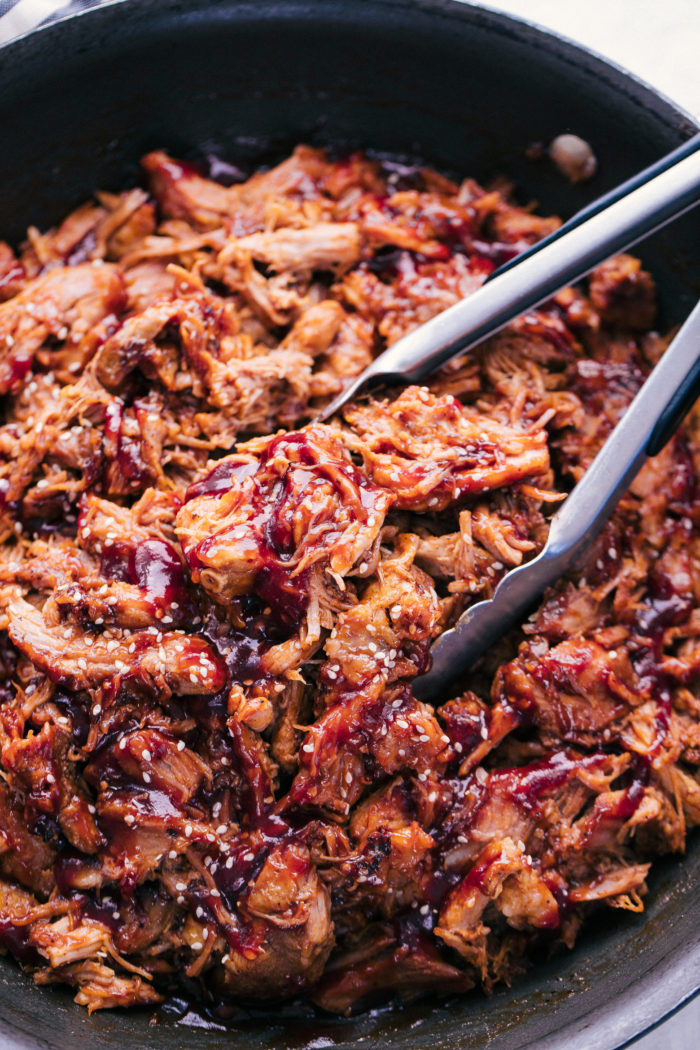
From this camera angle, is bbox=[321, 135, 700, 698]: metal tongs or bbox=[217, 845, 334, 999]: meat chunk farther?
bbox=[321, 135, 700, 698]: metal tongs

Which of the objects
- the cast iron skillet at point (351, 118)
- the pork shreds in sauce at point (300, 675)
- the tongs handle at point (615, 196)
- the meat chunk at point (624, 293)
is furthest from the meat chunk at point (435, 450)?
the cast iron skillet at point (351, 118)

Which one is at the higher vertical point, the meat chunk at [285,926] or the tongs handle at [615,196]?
the tongs handle at [615,196]

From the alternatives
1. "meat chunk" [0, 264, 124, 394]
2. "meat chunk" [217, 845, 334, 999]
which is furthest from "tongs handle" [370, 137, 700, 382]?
"meat chunk" [217, 845, 334, 999]

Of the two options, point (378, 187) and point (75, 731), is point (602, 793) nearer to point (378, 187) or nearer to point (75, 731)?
point (75, 731)

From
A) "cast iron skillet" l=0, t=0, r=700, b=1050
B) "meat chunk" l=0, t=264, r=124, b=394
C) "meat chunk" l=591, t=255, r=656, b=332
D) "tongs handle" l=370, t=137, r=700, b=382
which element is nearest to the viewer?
"cast iron skillet" l=0, t=0, r=700, b=1050

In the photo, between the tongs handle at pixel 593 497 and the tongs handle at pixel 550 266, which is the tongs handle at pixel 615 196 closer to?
the tongs handle at pixel 550 266

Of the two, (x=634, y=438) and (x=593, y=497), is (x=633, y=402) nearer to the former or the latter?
(x=634, y=438)

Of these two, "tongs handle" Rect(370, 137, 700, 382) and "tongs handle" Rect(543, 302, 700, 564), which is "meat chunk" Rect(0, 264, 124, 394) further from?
"tongs handle" Rect(543, 302, 700, 564)
